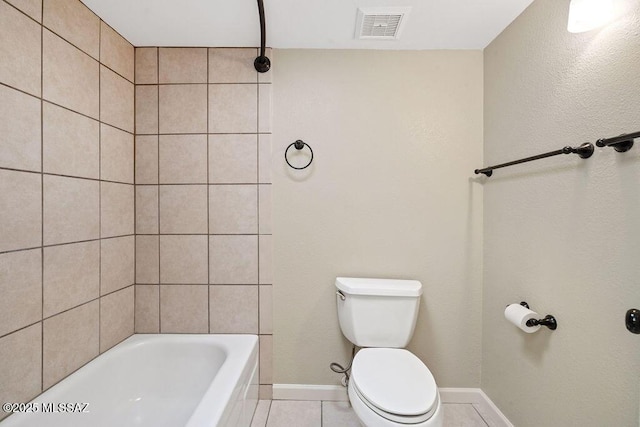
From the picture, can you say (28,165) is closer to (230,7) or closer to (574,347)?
(230,7)

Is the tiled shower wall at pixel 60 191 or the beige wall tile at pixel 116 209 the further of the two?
the beige wall tile at pixel 116 209

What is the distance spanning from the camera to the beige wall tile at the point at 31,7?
1044mm

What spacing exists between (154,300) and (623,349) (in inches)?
82.6

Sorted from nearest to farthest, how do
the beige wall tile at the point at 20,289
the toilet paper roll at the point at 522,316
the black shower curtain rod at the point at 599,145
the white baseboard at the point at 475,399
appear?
the black shower curtain rod at the point at 599,145 → the beige wall tile at the point at 20,289 → the toilet paper roll at the point at 522,316 → the white baseboard at the point at 475,399

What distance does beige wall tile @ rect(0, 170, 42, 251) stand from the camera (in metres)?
1.00

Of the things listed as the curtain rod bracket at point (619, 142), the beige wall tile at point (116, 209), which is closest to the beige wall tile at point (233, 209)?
the beige wall tile at point (116, 209)

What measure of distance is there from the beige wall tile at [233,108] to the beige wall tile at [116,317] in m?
1.05

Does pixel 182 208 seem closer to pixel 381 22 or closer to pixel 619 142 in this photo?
pixel 381 22

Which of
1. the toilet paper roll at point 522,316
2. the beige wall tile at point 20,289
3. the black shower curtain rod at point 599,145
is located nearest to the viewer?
the black shower curtain rod at point 599,145

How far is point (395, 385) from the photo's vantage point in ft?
3.90

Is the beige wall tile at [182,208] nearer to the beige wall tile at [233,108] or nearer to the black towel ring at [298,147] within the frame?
the beige wall tile at [233,108]

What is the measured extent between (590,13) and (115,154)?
2.09 meters

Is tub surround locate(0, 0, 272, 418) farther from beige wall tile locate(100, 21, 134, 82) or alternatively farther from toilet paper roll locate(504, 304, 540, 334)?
toilet paper roll locate(504, 304, 540, 334)

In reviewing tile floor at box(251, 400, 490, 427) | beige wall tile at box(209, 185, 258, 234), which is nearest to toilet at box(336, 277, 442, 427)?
tile floor at box(251, 400, 490, 427)
